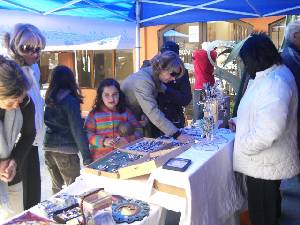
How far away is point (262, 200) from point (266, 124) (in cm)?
60

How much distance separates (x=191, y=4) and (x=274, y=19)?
329 centimetres

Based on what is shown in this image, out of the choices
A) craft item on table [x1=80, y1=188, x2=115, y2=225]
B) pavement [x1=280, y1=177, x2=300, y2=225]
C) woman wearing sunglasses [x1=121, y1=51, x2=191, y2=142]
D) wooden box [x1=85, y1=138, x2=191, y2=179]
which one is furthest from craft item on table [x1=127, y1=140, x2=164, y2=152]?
pavement [x1=280, y1=177, x2=300, y2=225]

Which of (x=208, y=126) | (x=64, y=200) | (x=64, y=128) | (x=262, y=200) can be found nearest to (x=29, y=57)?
(x=64, y=128)

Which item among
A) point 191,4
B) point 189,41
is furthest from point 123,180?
point 189,41

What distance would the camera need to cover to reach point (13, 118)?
1.83 metres

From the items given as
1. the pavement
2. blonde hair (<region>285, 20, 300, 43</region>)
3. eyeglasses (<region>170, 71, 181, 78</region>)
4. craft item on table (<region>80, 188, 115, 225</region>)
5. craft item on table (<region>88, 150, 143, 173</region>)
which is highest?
blonde hair (<region>285, 20, 300, 43</region>)

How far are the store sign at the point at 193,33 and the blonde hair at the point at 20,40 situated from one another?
6.28 meters

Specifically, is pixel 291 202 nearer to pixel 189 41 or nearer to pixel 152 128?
A: pixel 152 128

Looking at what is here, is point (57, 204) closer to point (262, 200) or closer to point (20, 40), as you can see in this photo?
point (20, 40)

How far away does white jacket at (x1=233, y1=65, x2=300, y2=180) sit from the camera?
202 centimetres

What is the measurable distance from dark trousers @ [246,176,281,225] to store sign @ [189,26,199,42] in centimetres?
627

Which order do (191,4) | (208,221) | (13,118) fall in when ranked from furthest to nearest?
(191,4), (208,221), (13,118)

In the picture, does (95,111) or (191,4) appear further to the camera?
(191,4)

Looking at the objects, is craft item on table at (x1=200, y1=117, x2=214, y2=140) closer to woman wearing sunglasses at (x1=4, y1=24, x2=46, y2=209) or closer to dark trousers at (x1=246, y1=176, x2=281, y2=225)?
dark trousers at (x1=246, y1=176, x2=281, y2=225)
